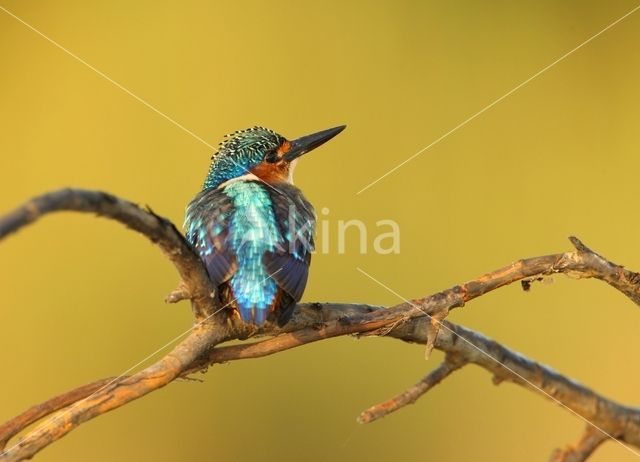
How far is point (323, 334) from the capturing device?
2.00 metres

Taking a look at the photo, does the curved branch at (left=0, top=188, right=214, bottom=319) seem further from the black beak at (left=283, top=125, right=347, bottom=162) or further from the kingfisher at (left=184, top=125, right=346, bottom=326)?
the black beak at (left=283, top=125, right=347, bottom=162)

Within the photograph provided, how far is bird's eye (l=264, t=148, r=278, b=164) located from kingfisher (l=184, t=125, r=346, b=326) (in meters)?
0.28

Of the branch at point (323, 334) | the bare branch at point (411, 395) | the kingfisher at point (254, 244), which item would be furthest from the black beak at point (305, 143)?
the bare branch at point (411, 395)

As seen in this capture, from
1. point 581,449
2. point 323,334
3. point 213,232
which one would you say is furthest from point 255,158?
point 581,449

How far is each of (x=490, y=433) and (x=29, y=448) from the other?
240cm

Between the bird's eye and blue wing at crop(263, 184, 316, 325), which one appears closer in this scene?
blue wing at crop(263, 184, 316, 325)

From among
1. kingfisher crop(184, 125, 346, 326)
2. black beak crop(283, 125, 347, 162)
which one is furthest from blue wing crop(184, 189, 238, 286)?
black beak crop(283, 125, 347, 162)

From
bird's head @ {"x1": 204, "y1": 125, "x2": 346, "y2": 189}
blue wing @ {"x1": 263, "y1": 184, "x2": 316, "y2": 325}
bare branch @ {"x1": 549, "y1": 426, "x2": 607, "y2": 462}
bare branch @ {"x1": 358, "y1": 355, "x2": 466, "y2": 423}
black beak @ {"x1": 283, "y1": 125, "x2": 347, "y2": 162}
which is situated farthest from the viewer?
black beak @ {"x1": 283, "y1": 125, "x2": 347, "y2": 162}

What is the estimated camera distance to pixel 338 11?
451cm

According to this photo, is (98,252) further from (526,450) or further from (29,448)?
(29,448)

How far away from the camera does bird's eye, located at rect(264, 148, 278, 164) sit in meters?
3.16

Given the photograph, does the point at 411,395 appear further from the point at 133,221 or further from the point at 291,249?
the point at 133,221

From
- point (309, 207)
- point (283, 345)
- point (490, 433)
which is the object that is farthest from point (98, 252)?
point (283, 345)

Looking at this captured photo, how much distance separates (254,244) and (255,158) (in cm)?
91
